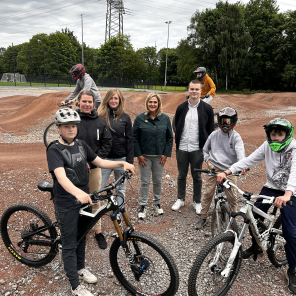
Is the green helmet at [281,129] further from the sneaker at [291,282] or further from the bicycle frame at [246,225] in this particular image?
the sneaker at [291,282]

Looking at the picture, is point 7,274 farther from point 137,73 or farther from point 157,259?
point 137,73

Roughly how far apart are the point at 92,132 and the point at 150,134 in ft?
4.17

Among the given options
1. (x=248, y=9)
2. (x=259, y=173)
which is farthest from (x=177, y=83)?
(x=259, y=173)

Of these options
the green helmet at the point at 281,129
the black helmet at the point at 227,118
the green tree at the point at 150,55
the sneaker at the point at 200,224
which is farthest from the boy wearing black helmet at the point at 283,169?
the green tree at the point at 150,55

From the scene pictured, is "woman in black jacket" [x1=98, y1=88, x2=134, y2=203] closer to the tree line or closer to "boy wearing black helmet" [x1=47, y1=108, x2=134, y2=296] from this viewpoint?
"boy wearing black helmet" [x1=47, y1=108, x2=134, y2=296]

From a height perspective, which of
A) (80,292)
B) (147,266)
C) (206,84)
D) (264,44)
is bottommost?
(80,292)

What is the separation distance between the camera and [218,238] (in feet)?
9.27

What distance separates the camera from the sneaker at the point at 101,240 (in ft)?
13.1

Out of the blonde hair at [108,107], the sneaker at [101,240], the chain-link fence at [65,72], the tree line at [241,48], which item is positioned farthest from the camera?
the chain-link fence at [65,72]

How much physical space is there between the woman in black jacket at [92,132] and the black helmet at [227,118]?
68.7 inches

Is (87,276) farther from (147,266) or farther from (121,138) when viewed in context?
(121,138)

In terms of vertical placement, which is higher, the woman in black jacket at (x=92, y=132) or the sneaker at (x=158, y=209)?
the woman in black jacket at (x=92, y=132)

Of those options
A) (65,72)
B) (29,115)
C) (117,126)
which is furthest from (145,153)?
(65,72)

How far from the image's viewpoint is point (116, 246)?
296 cm
